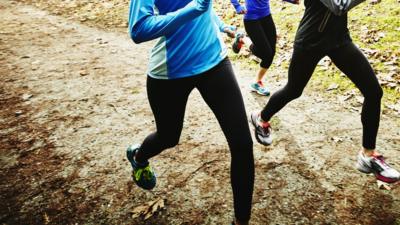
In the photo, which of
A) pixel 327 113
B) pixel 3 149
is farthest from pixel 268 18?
pixel 3 149

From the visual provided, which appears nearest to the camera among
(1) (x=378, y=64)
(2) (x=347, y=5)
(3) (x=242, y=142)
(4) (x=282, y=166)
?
(3) (x=242, y=142)

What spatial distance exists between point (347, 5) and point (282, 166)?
5.90ft

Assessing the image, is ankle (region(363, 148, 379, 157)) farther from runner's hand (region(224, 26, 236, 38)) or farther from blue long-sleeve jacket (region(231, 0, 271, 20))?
blue long-sleeve jacket (region(231, 0, 271, 20))

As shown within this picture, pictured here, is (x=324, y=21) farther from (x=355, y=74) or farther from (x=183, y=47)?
(x=183, y=47)

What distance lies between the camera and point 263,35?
4523 millimetres

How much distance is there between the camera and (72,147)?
3.93 metres

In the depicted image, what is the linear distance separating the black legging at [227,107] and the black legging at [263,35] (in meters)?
2.38

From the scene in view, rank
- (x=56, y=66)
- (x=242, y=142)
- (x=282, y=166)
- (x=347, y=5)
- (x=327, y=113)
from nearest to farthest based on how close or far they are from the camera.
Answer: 1. (x=242, y=142)
2. (x=347, y=5)
3. (x=282, y=166)
4. (x=327, y=113)
5. (x=56, y=66)

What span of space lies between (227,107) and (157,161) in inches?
66.9

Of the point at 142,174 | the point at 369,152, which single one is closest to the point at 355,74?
the point at 369,152

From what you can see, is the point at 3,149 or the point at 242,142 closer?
the point at 242,142

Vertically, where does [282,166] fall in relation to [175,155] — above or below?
above

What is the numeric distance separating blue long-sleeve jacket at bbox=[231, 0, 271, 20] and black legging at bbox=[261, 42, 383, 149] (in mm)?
1647

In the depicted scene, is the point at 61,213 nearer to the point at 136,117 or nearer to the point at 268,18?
the point at 136,117
